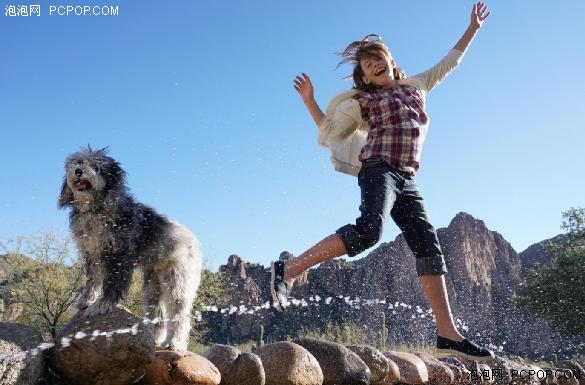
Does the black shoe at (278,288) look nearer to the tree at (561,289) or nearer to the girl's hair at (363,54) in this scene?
the girl's hair at (363,54)

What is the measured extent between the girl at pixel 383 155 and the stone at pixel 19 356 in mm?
2383

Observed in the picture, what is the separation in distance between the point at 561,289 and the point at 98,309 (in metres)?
29.1

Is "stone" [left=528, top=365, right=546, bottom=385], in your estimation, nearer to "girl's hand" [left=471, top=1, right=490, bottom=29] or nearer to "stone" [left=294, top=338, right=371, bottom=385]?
"stone" [left=294, top=338, right=371, bottom=385]

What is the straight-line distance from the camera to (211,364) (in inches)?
213

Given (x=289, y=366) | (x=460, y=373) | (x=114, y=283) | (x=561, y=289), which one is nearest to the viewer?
(x=114, y=283)

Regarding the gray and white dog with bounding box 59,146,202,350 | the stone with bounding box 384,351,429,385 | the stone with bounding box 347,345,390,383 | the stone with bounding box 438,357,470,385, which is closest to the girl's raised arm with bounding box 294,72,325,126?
the gray and white dog with bounding box 59,146,202,350

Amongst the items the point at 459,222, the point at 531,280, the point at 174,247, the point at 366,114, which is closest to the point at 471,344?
the point at 366,114

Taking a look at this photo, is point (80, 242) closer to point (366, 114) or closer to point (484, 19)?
point (366, 114)

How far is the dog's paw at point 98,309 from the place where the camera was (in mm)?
5316

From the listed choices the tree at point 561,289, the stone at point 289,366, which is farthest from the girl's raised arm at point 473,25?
the tree at point 561,289

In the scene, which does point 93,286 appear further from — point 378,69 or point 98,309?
point 378,69

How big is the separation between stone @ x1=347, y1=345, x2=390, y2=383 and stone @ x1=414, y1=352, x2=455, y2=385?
1235 millimetres

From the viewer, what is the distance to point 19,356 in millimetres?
4539

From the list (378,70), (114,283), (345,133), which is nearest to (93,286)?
(114,283)
